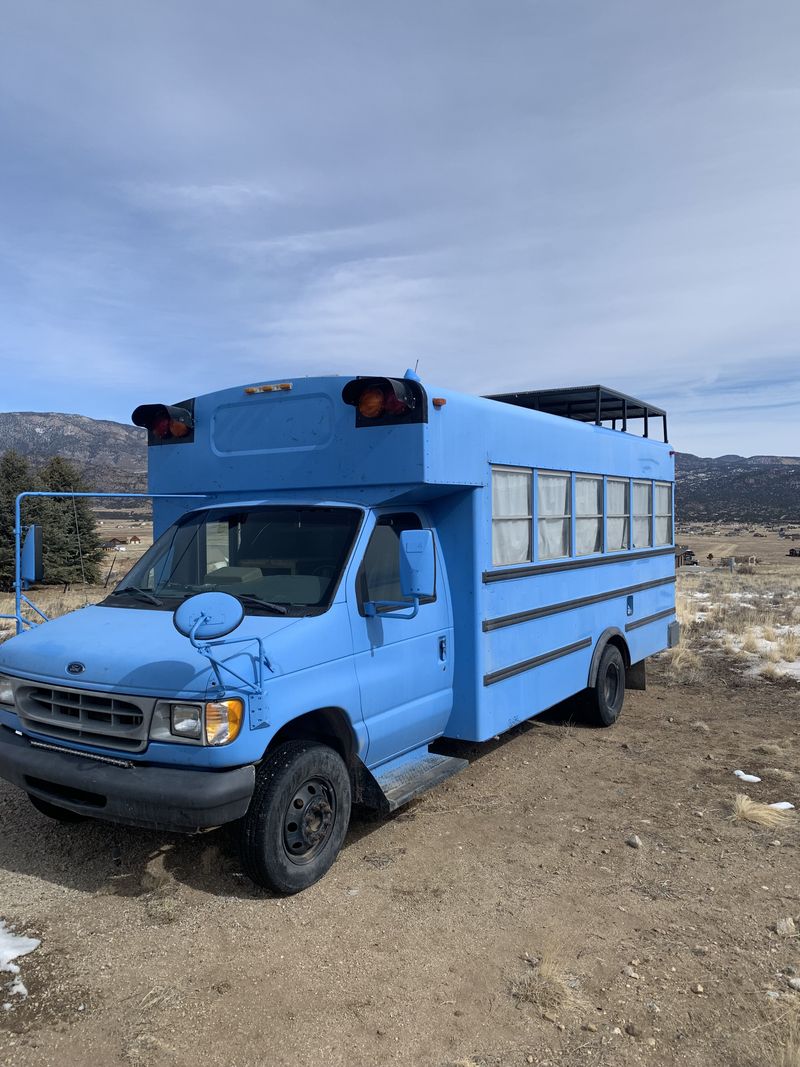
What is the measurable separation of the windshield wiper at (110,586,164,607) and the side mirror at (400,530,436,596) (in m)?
1.53

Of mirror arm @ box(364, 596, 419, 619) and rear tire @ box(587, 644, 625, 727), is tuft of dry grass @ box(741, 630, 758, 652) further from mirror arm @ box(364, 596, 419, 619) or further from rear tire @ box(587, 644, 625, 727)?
mirror arm @ box(364, 596, 419, 619)

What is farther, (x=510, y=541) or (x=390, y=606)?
(x=510, y=541)

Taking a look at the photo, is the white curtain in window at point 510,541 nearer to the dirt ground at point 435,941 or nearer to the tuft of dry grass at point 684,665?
the dirt ground at point 435,941

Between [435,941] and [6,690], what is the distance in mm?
2745

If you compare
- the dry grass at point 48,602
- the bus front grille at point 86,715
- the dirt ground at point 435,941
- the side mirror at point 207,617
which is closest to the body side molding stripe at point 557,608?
the dirt ground at point 435,941

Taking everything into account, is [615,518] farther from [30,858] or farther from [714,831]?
[30,858]

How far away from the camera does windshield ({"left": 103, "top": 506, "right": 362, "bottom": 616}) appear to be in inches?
192

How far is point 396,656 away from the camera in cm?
516

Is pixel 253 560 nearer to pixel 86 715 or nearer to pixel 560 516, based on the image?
pixel 86 715

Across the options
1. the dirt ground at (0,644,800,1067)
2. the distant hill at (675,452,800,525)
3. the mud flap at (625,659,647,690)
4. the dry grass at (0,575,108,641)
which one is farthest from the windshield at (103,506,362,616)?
the distant hill at (675,452,800,525)

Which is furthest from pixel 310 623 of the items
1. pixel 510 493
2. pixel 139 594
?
pixel 510 493

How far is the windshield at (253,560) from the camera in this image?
192 inches

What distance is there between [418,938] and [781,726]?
19.2ft

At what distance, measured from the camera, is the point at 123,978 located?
145 inches
